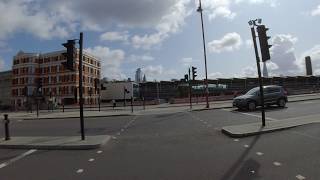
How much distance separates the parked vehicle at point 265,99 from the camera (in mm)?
31144

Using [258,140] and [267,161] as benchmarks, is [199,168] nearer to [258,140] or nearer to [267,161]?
[267,161]

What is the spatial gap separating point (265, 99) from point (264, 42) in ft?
48.3

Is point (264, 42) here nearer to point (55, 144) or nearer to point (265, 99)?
point (55, 144)

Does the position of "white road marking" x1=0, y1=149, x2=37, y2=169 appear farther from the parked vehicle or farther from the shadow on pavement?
the parked vehicle

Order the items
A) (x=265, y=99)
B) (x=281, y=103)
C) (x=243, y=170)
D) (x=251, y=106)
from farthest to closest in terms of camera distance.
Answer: (x=281, y=103) → (x=265, y=99) → (x=251, y=106) → (x=243, y=170)

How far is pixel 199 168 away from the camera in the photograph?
381 inches

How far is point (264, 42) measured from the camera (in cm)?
1767

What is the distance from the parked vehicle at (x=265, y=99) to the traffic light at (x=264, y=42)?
45.4ft

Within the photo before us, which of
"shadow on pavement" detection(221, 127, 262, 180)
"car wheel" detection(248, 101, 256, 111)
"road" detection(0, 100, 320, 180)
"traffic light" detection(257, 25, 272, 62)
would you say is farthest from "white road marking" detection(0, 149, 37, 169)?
"car wheel" detection(248, 101, 256, 111)

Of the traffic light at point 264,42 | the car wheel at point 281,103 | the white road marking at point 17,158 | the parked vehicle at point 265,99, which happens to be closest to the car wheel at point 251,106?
the parked vehicle at point 265,99

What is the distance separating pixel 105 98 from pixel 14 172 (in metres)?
107

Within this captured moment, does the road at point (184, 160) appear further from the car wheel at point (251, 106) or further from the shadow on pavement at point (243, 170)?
the car wheel at point (251, 106)

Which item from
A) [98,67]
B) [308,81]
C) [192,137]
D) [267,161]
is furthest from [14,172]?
[98,67]

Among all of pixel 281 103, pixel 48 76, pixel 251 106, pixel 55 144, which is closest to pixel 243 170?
pixel 55 144
